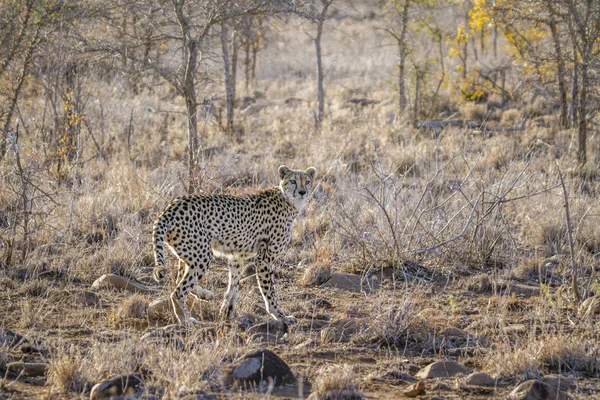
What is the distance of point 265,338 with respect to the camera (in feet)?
A: 17.0

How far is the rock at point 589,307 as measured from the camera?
5.53 metres

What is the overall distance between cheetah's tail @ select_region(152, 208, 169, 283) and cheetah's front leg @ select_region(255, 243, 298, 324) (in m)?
0.89

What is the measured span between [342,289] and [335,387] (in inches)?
101

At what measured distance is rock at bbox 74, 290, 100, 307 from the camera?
580 centimetres

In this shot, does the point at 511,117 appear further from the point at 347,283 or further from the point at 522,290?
the point at 347,283

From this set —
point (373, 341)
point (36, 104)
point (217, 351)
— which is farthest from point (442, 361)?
point (36, 104)

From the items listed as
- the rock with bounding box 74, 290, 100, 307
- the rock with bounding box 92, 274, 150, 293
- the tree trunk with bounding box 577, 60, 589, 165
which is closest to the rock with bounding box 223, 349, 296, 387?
the rock with bounding box 74, 290, 100, 307

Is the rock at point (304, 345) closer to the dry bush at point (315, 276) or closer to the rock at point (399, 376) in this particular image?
the rock at point (399, 376)

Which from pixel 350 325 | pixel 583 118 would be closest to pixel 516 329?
pixel 350 325

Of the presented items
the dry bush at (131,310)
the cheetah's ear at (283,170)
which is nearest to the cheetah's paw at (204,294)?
the dry bush at (131,310)

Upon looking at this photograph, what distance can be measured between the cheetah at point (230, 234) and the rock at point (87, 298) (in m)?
0.75

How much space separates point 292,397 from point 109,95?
1184 cm

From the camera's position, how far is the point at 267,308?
5.69 metres

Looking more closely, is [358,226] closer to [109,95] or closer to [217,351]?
[217,351]
